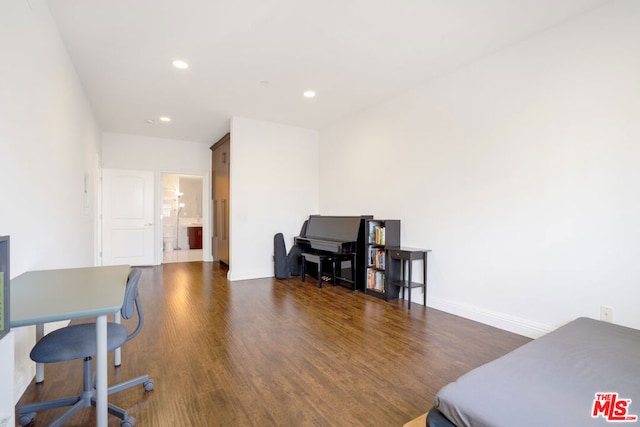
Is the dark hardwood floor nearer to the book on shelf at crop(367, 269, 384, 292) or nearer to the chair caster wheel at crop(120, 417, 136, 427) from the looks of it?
the chair caster wheel at crop(120, 417, 136, 427)

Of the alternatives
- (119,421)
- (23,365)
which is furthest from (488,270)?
(23,365)

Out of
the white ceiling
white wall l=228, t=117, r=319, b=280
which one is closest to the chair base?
the white ceiling

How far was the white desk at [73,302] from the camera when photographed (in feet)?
4.41

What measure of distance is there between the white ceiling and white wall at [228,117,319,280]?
92 centimetres

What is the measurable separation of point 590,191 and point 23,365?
170 inches

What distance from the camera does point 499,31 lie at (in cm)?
281

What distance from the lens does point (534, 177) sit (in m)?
2.86

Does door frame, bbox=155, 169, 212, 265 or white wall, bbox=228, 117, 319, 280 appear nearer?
white wall, bbox=228, 117, 319, 280

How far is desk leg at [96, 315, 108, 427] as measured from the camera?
146 cm

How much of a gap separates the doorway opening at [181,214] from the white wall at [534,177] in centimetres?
778

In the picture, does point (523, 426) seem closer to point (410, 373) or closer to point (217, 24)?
point (410, 373)

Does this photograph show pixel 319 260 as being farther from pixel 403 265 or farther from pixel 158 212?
pixel 158 212
